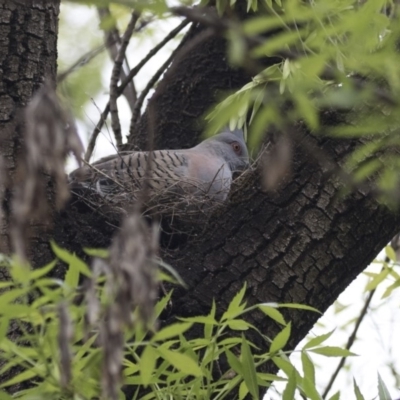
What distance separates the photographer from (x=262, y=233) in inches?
95.9

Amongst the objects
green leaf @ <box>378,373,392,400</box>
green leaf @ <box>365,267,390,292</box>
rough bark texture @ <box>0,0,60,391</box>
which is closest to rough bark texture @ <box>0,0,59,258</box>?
rough bark texture @ <box>0,0,60,391</box>

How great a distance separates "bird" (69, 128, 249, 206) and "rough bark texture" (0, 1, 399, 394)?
23.6 inches

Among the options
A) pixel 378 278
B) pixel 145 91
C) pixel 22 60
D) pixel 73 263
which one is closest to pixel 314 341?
pixel 73 263

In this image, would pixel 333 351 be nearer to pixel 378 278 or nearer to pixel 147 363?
pixel 147 363

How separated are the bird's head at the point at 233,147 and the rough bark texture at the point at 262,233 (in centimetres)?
143

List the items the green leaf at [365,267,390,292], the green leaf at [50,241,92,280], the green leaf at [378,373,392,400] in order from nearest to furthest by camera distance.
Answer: the green leaf at [50,241,92,280] < the green leaf at [378,373,392,400] < the green leaf at [365,267,390,292]

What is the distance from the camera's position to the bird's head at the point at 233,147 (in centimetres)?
402

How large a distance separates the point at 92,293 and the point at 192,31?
2.73 metres

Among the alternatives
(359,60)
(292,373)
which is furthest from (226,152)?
(359,60)

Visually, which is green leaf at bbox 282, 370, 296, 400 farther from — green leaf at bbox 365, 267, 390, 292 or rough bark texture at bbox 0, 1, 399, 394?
green leaf at bbox 365, 267, 390, 292

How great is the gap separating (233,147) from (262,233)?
1705mm

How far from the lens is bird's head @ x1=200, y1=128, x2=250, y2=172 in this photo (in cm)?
402

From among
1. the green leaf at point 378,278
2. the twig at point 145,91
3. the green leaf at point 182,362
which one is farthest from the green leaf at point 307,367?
the twig at point 145,91

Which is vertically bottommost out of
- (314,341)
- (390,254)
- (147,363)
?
(147,363)
